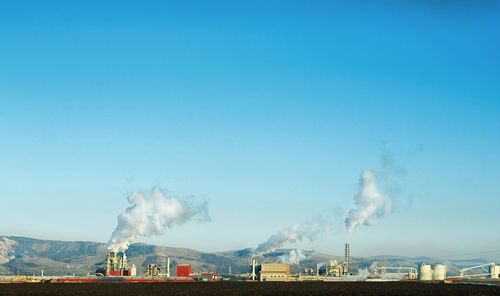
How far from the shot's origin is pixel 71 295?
376ft

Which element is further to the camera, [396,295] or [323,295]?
[396,295]

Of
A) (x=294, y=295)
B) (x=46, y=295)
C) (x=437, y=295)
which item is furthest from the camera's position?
(x=437, y=295)

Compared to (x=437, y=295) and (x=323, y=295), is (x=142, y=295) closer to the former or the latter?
(x=323, y=295)

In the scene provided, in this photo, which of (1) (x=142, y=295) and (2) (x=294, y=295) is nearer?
(1) (x=142, y=295)

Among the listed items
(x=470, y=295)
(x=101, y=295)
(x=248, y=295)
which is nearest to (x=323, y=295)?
(x=248, y=295)

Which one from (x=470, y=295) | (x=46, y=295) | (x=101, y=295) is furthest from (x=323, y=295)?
(x=46, y=295)

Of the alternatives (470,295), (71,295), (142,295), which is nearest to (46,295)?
(71,295)

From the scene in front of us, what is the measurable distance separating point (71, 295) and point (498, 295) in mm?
68518

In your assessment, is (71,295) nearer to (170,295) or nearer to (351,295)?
(170,295)

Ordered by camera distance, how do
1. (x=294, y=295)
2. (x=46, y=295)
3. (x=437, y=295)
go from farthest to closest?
1. (x=437, y=295)
2. (x=294, y=295)
3. (x=46, y=295)

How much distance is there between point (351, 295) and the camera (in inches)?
4793

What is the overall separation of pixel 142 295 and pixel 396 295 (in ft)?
148

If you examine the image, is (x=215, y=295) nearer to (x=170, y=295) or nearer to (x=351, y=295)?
(x=170, y=295)

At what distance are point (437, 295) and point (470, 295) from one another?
14024 mm
